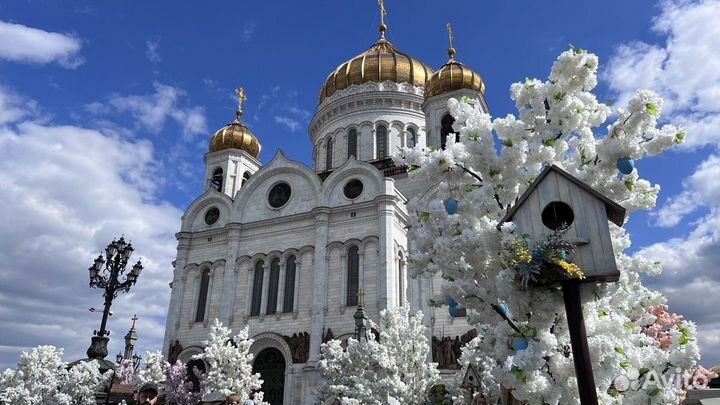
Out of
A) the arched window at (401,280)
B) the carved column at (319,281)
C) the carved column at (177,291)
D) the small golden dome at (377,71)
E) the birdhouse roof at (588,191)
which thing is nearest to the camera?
the birdhouse roof at (588,191)

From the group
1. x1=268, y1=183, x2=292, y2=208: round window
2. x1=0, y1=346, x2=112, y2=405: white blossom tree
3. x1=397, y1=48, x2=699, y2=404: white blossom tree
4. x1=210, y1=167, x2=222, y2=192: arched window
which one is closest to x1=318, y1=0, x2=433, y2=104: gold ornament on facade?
x1=210, y1=167, x2=222, y2=192: arched window

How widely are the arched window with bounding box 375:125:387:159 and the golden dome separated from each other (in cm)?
465

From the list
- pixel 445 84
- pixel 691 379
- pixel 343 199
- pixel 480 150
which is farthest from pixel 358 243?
pixel 480 150

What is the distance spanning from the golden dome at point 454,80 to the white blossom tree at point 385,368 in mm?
16085

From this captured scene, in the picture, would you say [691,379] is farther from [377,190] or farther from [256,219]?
[256,219]

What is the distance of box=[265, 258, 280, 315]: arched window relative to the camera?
2506cm

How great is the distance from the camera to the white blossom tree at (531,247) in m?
5.19

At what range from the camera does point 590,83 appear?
6.37 metres

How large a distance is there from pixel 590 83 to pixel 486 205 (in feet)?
7.10

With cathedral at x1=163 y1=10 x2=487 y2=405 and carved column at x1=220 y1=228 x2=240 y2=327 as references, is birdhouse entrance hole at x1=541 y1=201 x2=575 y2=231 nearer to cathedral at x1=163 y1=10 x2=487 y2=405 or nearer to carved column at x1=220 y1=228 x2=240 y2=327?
cathedral at x1=163 y1=10 x2=487 y2=405

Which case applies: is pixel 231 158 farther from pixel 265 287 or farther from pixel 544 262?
pixel 544 262

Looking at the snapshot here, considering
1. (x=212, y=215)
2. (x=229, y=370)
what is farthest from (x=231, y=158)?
(x=229, y=370)

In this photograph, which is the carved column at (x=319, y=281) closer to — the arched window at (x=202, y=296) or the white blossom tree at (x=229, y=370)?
the white blossom tree at (x=229, y=370)

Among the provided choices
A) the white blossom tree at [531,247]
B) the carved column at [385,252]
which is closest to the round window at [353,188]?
the carved column at [385,252]
